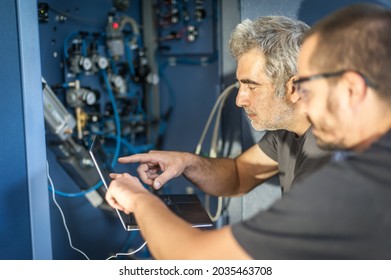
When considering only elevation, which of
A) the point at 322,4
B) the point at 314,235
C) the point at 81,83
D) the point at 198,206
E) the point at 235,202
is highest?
the point at 322,4

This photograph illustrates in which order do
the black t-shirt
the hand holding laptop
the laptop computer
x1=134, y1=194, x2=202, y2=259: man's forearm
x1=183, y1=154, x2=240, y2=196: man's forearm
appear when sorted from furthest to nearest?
x1=183, y1=154, x2=240, y2=196: man's forearm → the laptop computer → the hand holding laptop → x1=134, y1=194, x2=202, y2=259: man's forearm → the black t-shirt

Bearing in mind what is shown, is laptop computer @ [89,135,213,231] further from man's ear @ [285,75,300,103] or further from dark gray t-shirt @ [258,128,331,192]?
man's ear @ [285,75,300,103]

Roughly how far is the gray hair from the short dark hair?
0.65 meters

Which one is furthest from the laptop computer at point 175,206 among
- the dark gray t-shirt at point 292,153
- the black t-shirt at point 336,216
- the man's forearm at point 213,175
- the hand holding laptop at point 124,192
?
the black t-shirt at point 336,216

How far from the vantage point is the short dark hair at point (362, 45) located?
932 millimetres

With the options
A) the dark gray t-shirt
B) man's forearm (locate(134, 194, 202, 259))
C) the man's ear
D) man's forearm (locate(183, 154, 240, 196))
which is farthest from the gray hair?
man's forearm (locate(134, 194, 202, 259))

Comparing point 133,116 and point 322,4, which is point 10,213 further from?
point 133,116

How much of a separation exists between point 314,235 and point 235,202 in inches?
49.1

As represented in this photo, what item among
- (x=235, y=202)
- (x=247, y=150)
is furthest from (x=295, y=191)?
(x=235, y=202)

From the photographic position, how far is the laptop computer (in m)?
1.40

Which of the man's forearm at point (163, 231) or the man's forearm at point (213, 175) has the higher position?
the man's forearm at point (163, 231)

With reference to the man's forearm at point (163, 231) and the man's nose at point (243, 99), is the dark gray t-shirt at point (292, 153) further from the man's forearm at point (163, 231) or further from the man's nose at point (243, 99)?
the man's forearm at point (163, 231)

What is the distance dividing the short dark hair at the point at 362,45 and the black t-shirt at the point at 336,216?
Answer: 14 cm

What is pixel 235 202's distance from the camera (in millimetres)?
2123
